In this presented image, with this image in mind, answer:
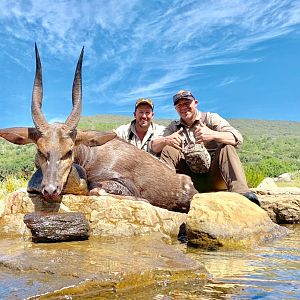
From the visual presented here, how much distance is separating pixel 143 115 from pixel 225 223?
3765mm

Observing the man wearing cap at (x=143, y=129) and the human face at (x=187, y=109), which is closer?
the human face at (x=187, y=109)

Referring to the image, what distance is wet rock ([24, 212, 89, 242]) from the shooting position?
5.30 meters

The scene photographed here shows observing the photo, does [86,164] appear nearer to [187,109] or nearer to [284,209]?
[187,109]

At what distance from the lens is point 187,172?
893 cm

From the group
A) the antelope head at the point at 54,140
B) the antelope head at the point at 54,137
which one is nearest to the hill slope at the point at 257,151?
the antelope head at the point at 54,137

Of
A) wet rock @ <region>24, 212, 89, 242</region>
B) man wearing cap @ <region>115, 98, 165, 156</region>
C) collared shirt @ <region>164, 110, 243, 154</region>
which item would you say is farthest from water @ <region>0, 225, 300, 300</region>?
man wearing cap @ <region>115, 98, 165, 156</region>

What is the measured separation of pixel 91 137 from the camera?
6.52 m

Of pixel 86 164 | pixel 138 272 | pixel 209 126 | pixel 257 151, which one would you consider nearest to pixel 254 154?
pixel 257 151

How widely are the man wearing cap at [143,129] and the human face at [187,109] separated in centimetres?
81

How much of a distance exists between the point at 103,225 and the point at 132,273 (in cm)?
207

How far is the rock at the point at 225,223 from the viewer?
6.04 m

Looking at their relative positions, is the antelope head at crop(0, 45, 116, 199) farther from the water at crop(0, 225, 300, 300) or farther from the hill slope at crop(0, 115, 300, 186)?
the hill slope at crop(0, 115, 300, 186)

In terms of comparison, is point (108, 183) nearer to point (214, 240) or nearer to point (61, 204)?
point (61, 204)

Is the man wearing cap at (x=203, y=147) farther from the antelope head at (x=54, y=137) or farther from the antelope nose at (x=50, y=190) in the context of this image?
the antelope nose at (x=50, y=190)
